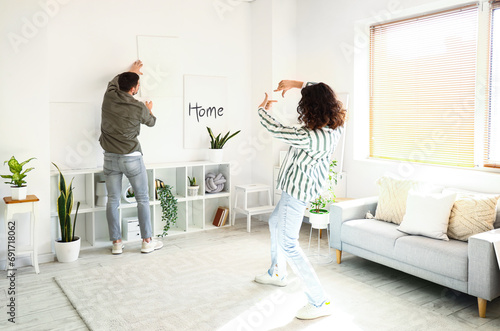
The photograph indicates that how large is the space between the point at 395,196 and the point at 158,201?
240 centimetres

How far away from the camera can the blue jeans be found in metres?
4.31

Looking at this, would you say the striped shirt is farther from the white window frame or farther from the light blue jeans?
the white window frame

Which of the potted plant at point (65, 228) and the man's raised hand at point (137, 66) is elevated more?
the man's raised hand at point (137, 66)

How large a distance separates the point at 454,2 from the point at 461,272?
2402 mm

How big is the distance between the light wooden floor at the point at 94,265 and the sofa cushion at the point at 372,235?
25 centimetres

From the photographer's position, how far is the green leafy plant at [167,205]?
15.8ft

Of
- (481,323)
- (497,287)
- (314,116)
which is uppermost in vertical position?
(314,116)

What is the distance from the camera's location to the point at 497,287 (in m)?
2.94

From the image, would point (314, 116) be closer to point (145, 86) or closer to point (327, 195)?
point (327, 195)

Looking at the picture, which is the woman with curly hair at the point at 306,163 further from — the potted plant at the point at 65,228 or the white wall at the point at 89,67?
the white wall at the point at 89,67

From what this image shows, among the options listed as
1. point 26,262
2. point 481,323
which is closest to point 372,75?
point 481,323

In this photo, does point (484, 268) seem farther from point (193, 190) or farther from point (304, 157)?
point (193, 190)

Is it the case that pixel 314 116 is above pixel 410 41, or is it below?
below

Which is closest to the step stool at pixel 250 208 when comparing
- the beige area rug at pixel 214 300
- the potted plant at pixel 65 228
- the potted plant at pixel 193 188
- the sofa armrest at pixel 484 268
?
the potted plant at pixel 193 188
